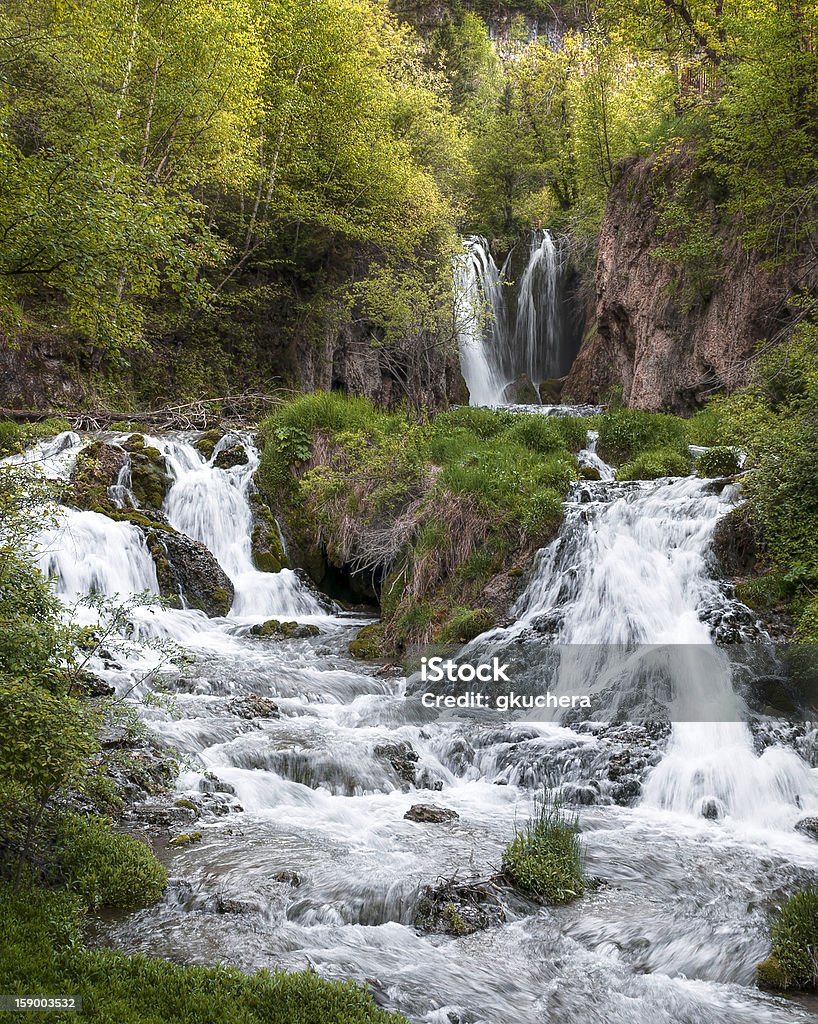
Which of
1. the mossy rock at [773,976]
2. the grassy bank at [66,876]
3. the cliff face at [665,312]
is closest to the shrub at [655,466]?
the cliff face at [665,312]

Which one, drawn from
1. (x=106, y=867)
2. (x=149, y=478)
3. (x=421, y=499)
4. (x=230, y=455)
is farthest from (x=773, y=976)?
(x=230, y=455)

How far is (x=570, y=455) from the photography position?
1465 cm

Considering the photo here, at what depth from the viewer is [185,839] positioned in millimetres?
6293

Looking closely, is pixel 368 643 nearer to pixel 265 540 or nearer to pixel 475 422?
pixel 265 540

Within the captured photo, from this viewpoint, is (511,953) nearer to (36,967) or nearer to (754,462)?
(36,967)

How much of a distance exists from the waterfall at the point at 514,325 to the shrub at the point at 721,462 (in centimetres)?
1417

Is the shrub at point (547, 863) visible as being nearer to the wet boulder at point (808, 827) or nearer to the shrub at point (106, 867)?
the wet boulder at point (808, 827)

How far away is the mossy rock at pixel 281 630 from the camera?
12695 millimetres

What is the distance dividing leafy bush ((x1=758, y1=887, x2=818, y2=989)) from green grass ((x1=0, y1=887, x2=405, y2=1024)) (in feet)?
7.97

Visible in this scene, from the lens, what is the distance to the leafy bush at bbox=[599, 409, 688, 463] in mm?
14906

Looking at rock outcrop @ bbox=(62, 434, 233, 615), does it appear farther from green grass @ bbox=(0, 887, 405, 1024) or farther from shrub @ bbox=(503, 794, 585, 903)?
green grass @ bbox=(0, 887, 405, 1024)

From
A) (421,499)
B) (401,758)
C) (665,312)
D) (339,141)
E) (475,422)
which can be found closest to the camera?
(401,758)

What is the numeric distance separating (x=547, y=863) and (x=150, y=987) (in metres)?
3.08

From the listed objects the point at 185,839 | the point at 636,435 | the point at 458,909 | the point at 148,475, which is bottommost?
the point at 458,909
